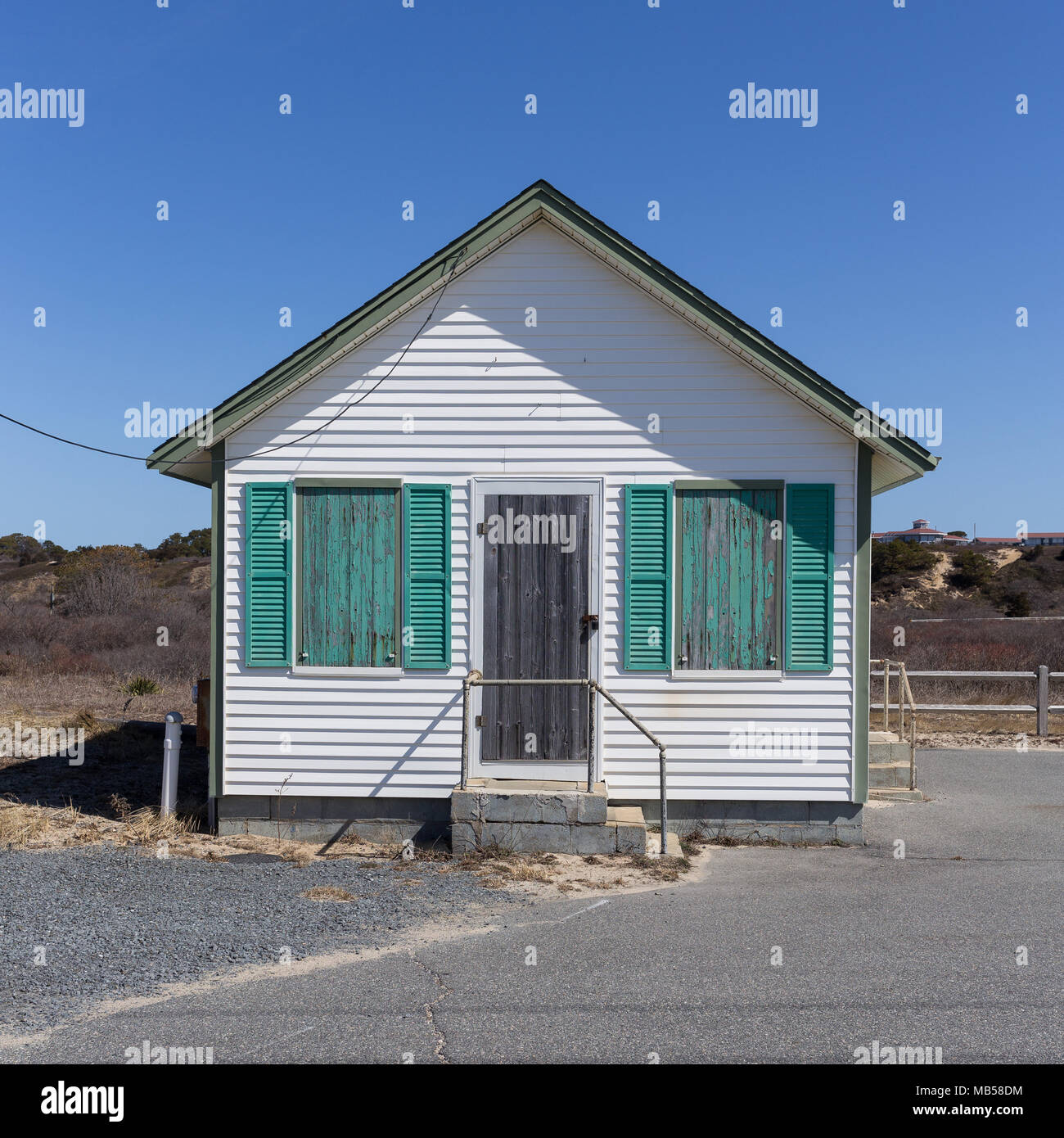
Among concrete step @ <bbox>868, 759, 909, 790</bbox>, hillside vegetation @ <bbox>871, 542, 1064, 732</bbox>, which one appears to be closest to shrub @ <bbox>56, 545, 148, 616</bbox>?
hillside vegetation @ <bbox>871, 542, 1064, 732</bbox>

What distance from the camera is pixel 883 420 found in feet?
28.6

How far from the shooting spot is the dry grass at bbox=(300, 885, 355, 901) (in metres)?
7.12

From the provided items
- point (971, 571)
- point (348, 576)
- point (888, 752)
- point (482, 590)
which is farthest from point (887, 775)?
point (971, 571)

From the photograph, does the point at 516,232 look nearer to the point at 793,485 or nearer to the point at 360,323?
the point at 360,323

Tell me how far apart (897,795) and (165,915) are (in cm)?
794

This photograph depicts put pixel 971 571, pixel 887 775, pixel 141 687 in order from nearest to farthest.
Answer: pixel 887 775 < pixel 141 687 < pixel 971 571

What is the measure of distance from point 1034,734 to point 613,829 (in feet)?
35.2

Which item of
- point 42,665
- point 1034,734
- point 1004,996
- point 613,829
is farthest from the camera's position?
point 42,665

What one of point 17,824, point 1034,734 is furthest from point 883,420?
point 1034,734

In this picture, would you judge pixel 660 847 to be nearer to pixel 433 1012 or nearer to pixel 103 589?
pixel 433 1012

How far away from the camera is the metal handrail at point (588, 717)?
844 centimetres

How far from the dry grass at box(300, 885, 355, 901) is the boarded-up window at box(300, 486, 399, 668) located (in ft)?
7.46

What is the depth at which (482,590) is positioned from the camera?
9.06m

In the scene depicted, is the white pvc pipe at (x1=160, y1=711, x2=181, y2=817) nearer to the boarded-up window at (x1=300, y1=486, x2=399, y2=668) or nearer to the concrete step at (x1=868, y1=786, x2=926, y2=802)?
the boarded-up window at (x1=300, y1=486, x2=399, y2=668)
